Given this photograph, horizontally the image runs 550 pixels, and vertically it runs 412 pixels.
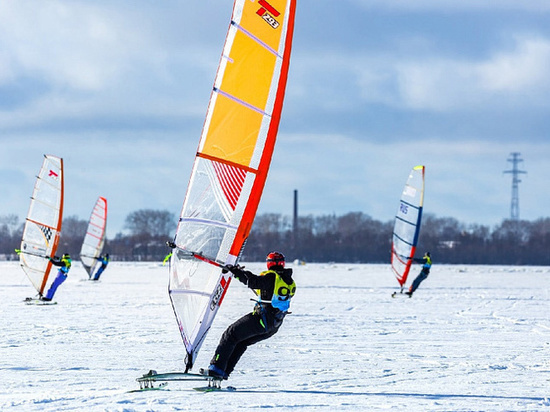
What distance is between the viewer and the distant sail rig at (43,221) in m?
16.9

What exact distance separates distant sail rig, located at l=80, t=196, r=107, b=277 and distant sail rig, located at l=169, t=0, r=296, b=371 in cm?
2288

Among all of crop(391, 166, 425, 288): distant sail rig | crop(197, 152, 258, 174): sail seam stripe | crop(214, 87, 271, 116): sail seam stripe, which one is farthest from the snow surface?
crop(391, 166, 425, 288): distant sail rig

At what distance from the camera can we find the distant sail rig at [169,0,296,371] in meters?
6.43

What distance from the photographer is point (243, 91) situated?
21.2 ft

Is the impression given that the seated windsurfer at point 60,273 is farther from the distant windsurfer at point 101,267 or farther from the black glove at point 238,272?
the distant windsurfer at point 101,267

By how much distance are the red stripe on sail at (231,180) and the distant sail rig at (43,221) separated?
10960 mm

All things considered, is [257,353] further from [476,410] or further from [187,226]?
[476,410]

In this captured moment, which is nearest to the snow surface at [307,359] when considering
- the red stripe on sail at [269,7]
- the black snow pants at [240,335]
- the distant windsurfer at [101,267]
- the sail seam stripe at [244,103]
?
the black snow pants at [240,335]

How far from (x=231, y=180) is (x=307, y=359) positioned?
276 cm

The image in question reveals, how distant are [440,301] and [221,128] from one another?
12141mm

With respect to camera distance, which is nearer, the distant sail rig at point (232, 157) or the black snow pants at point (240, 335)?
the distant sail rig at point (232, 157)

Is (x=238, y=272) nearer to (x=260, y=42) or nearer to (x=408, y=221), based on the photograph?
(x=260, y=42)

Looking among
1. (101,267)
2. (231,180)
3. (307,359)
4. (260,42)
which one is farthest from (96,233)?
(260,42)

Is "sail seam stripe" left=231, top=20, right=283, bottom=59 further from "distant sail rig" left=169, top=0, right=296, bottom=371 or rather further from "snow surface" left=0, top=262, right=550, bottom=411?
"snow surface" left=0, top=262, right=550, bottom=411
